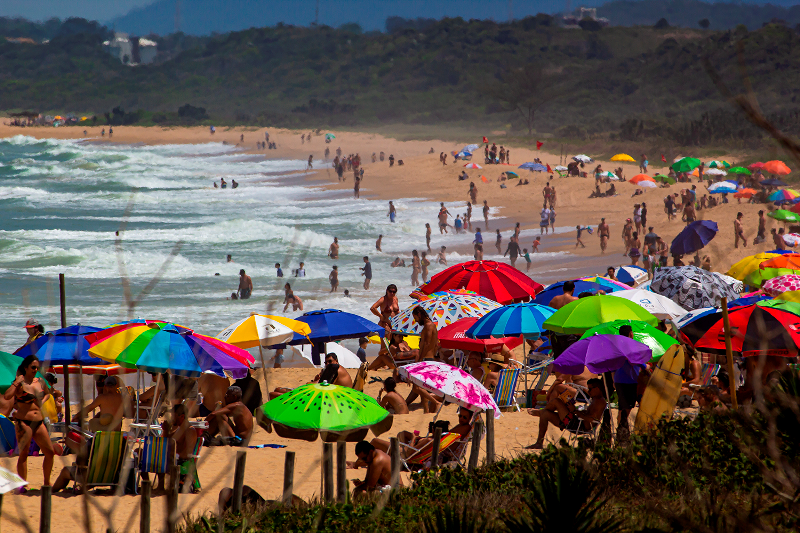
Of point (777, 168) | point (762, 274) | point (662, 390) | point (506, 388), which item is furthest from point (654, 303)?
point (777, 168)

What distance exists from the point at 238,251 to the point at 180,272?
12.9ft

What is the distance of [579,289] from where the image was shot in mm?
12414

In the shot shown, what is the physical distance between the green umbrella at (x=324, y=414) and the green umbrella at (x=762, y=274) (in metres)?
Answer: 8.51

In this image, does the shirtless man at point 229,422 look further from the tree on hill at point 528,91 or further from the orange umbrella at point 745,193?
the tree on hill at point 528,91

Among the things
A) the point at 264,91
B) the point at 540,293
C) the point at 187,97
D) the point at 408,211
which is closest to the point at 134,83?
the point at 187,97

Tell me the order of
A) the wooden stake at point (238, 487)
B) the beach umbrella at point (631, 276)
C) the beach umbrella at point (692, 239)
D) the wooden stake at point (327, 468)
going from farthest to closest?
the beach umbrella at point (692, 239) < the beach umbrella at point (631, 276) < the wooden stake at point (327, 468) < the wooden stake at point (238, 487)

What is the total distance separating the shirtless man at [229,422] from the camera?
8273 millimetres

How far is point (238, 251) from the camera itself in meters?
30.8

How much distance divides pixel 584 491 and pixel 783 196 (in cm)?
2347

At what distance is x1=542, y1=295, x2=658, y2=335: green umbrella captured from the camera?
9.07 meters

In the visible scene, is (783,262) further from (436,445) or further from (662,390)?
(436,445)

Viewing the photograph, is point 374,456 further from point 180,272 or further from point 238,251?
point 238,251

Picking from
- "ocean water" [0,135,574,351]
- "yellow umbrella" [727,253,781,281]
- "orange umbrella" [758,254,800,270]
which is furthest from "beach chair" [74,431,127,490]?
"yellow umbrella" [727,253,781,281]

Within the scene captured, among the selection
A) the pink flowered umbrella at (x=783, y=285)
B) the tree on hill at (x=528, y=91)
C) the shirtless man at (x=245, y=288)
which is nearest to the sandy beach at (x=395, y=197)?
the pink flowered umbrella at (x=783, y=285)
